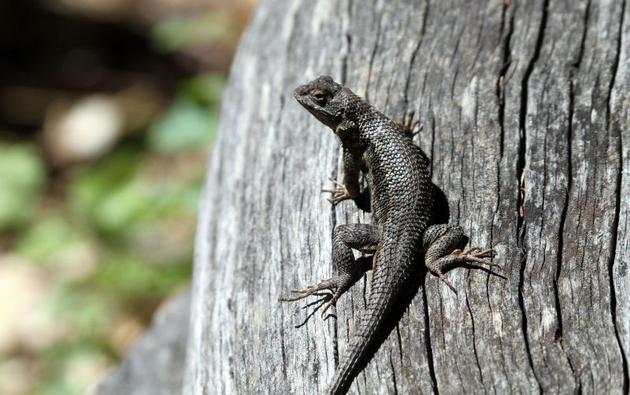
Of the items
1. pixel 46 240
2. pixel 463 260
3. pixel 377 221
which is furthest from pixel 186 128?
pixel 463 260

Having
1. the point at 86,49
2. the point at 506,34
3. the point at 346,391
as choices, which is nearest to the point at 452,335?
the point at 346,391

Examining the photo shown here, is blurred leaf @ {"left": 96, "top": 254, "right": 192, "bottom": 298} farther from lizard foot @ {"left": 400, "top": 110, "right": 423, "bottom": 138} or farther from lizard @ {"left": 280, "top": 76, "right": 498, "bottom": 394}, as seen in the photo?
lizard foot @ {"left": 400, "top": 110, "right": 423, "bottom": 138}

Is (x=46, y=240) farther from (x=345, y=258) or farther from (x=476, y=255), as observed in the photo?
(x=476, y=255)

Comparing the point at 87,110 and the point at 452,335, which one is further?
the point at 87,110

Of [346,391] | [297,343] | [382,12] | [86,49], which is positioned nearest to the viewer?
[346,391]

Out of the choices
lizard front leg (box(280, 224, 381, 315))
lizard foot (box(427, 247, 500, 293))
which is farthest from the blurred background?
lizard foot (box(427, 247, 500, 293))

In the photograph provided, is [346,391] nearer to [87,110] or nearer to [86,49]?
[87,110]

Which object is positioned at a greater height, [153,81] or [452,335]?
[153,81]
